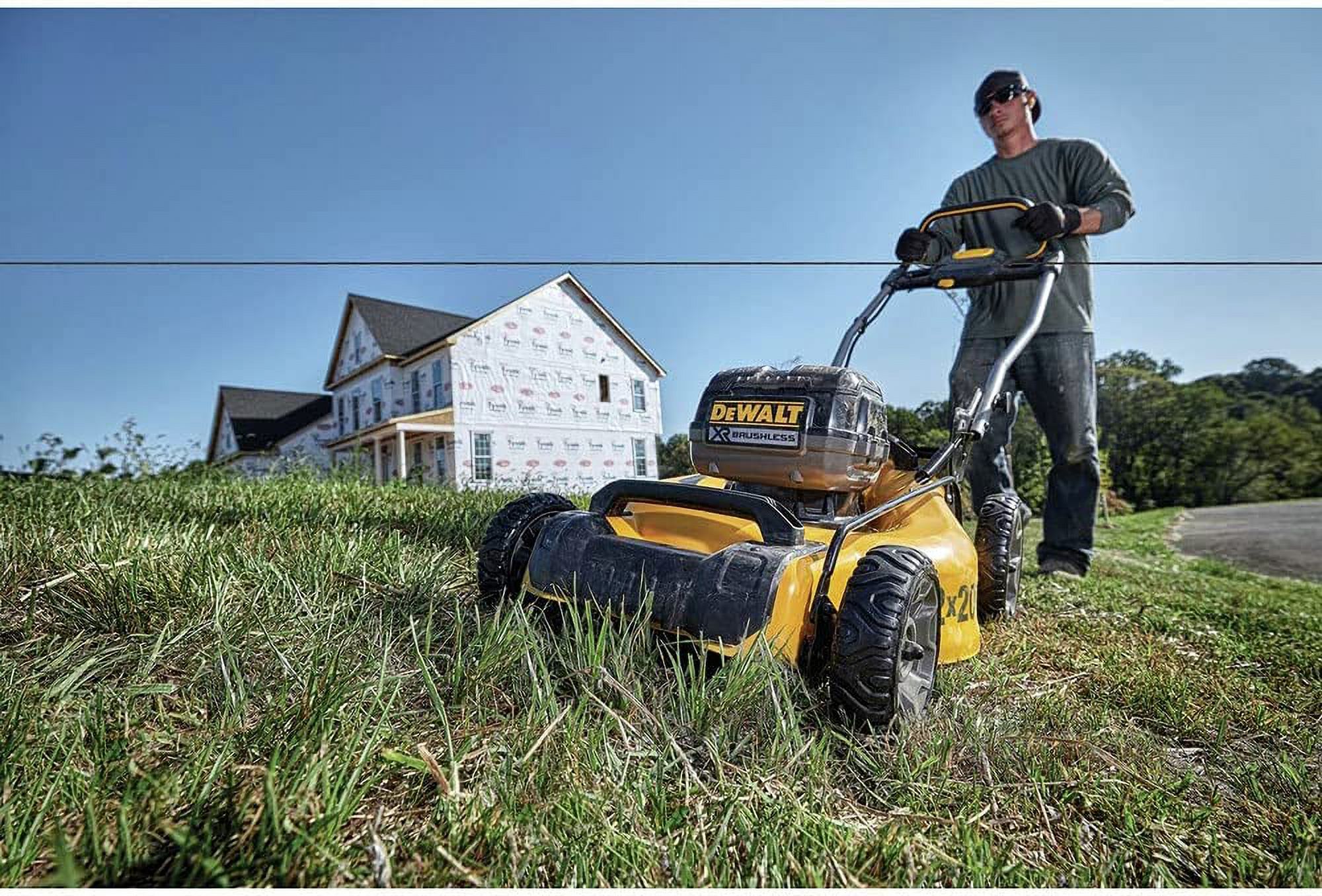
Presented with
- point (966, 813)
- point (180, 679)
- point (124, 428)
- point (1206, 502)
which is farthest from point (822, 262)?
point (1206, 502)

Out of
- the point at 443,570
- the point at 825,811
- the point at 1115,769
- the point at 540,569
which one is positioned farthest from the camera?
the point at 443,570

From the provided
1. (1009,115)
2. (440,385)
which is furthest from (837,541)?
(440,385)

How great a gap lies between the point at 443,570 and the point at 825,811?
1.81 m

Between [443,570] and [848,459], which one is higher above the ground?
[848,459]

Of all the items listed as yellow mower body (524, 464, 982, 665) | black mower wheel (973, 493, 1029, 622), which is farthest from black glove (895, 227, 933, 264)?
yellow mower body (524, 464, 982, 665)

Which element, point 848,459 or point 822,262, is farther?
point 822,262

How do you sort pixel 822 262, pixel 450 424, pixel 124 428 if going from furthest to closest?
1. pixel 450 424
2. pixel 124 428
3. pixel 822 262

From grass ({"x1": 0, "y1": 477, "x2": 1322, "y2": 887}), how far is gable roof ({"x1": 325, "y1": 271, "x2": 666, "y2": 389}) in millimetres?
19732

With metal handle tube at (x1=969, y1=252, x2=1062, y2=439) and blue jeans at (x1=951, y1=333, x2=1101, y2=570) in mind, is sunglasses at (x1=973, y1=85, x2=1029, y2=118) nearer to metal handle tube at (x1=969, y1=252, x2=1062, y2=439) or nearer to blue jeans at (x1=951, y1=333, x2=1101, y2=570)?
metal handle tube at (x1=969, y1=252, x2=1062, y2=439)

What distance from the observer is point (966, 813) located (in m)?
1.37

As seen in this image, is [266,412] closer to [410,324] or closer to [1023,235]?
[410,324]

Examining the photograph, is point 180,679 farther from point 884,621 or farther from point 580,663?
point 884,621

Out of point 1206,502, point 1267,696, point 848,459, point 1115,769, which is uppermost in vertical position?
point 848,459

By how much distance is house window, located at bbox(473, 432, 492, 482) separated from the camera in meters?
20.2
